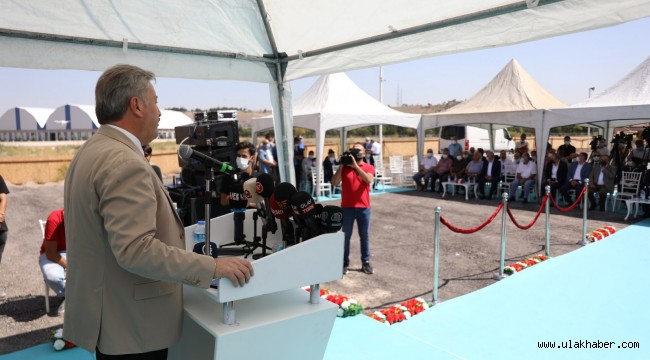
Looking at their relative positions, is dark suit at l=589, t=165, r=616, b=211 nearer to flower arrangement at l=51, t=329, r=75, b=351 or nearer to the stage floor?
the stage floor

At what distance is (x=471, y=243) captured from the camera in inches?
318

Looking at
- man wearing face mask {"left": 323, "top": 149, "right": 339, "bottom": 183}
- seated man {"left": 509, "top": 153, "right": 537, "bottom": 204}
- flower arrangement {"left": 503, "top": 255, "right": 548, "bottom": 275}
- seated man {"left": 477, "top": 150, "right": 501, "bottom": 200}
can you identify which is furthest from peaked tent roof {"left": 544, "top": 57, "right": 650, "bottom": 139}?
flower arrangement {"left": 503, "top": 255, "right": 548, "bottom": 275}

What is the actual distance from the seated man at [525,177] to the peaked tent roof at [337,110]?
395 centimetres

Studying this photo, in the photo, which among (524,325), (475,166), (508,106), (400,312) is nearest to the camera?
(524,325)

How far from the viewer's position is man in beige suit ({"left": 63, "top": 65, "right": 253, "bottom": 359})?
150cm

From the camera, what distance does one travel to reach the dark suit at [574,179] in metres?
11.9

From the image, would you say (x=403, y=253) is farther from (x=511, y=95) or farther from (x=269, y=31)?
(x=511, y=95)

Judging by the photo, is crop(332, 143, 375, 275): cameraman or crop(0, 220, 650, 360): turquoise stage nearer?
crop(0, 220, 650, 360): turquoise stage

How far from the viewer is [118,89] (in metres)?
1.61

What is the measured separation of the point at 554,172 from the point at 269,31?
10.9 meters

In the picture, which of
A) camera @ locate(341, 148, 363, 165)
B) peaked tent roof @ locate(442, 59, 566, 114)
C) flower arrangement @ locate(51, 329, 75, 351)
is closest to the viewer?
flower arrangement @ locate(51, 329, 75, 351)

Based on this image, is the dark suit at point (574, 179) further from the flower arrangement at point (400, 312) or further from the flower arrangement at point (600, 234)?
the flower arrangement at point (400, 312)

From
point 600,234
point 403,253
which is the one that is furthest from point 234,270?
point 600,234

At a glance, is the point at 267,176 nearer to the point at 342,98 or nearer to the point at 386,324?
the point at 386,324
